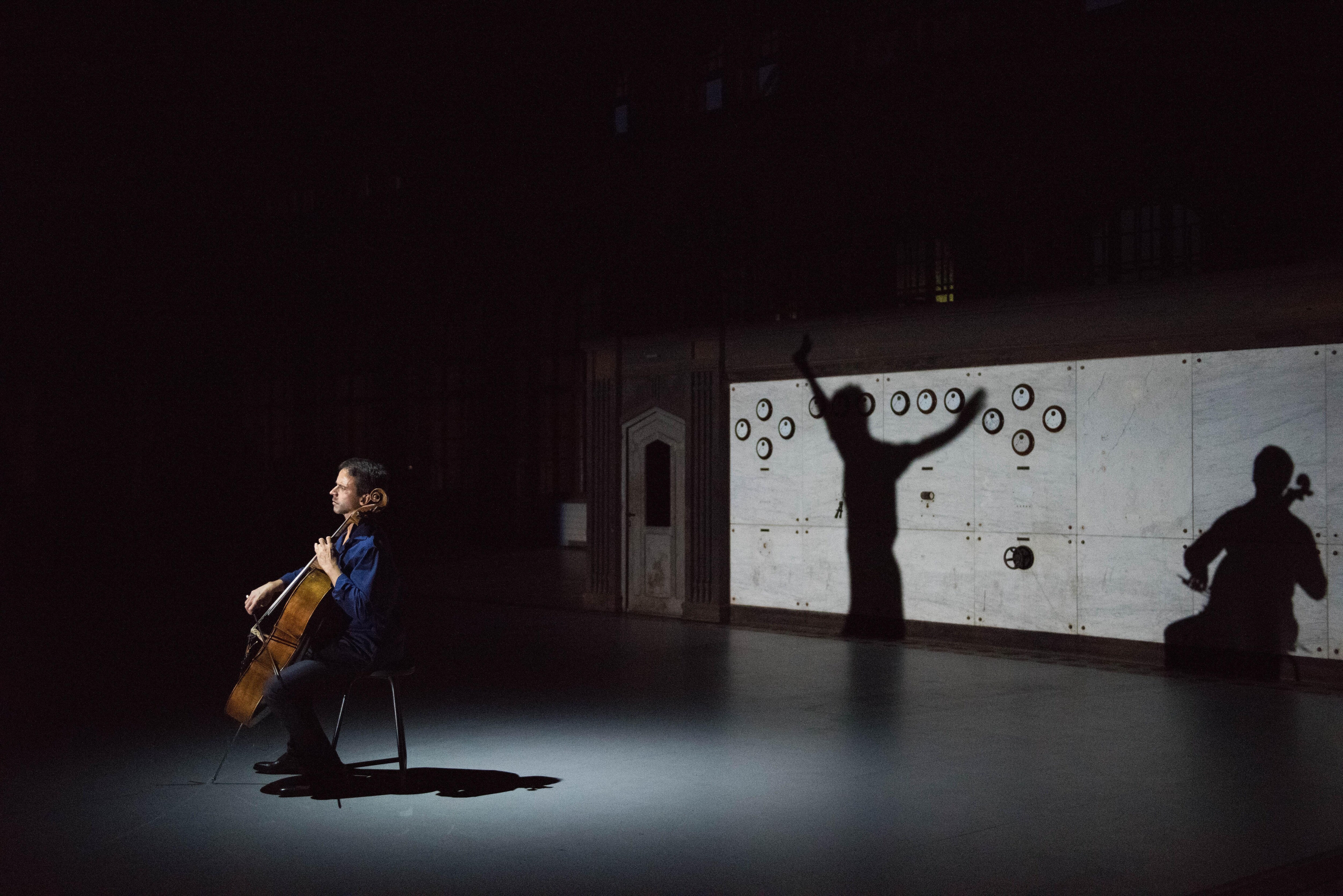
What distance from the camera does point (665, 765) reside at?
673 cm

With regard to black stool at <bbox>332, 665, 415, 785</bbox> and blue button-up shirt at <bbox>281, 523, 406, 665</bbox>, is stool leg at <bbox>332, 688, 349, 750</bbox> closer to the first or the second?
black stool at <bbox>332, 665, 415, 785</bbox>

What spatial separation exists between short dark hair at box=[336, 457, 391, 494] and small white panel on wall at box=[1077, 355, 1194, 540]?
21.2 ft

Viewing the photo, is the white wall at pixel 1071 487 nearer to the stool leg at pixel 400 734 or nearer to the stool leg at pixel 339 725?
the stool leg at pixel 339 725

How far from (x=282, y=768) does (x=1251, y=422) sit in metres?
7.19

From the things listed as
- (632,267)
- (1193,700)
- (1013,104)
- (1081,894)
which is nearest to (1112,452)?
(1193,700)

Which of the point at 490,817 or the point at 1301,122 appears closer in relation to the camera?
the point at 490,817

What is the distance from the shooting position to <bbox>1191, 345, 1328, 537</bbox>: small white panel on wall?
931 cm

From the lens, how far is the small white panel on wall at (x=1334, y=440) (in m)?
9.19

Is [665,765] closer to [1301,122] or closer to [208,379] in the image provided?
[1301,122]

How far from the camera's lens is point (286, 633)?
5.81 meters

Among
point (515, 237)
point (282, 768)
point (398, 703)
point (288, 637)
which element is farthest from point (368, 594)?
point (515, 237)

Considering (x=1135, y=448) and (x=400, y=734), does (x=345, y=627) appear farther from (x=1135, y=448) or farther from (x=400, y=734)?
(x=1135, y=448)

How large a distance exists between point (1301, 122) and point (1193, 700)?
297 inches

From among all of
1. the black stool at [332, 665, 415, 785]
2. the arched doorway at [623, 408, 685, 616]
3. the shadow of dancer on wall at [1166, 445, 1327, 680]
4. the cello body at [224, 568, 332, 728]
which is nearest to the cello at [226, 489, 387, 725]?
the cello body at [224, 568, 332, 728]
